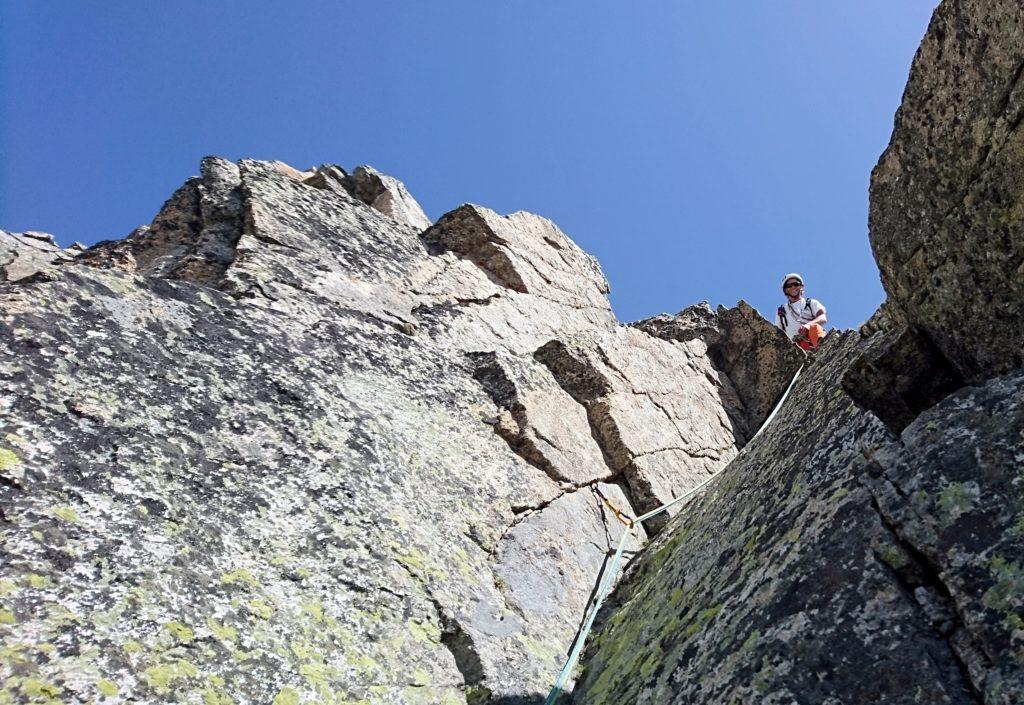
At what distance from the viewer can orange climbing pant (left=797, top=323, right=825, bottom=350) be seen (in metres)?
15.6

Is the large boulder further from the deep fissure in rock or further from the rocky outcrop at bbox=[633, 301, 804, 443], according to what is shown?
the rocky outcrop at bbox=[633, 301, 804, 443]

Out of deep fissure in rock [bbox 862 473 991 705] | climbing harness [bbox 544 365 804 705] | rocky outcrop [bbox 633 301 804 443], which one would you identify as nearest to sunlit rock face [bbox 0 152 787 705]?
climbing harness [bbox 544 365 804 705]

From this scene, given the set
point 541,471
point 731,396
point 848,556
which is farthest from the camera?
point 731,396

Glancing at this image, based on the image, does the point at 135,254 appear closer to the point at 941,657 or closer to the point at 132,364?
the point at 132,364

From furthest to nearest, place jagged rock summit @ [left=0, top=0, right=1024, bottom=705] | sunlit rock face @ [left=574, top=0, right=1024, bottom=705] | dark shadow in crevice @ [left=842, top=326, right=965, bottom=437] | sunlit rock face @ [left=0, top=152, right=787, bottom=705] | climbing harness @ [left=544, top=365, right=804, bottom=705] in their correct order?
1. climbing harness @ [left=544, top=365, right=804, bottom=705]
2. sunlit rock face @ [left=0, top=152, right=787, bottom=705]
3. dark shadow in crevice @ [left=842, top=326, right=965, bottom=437]
4. jagged rock summit @ [left=0, top=0, right=1024, bottom=705]
5. sunlit rock face @ [left=574, top=0, right=1024, bottom=705]

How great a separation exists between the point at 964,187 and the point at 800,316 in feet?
38.0

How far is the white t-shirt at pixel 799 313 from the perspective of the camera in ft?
52.0

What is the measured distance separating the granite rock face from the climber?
1068 centimetres

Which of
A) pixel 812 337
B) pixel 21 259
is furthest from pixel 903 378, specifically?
pixel 21 259

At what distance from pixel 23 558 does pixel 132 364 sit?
2.36 m

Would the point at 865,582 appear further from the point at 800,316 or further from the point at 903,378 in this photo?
the point at 800,316

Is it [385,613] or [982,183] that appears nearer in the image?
[982,183]

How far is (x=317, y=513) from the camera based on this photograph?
7.19 metres

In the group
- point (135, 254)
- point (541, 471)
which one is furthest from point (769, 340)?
point (135, 254)
